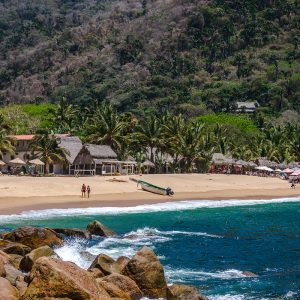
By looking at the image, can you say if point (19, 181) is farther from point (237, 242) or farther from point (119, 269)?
point (119, 269)

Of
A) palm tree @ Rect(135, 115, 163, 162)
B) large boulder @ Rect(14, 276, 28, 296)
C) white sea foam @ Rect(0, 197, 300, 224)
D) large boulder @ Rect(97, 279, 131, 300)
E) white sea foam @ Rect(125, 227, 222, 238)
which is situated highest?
palm tree @ Rect(135, 115, 163, 162)

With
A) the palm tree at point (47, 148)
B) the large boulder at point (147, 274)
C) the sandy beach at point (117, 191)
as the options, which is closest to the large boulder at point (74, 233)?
the sandy beach at point (117, 191)

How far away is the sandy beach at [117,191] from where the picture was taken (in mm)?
48406

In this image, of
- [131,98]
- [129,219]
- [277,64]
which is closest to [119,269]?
[129,219]

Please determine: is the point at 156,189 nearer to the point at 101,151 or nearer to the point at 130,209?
the point at 130,209

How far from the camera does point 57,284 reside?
15164 millimetres

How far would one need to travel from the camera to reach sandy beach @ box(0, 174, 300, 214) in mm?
48406

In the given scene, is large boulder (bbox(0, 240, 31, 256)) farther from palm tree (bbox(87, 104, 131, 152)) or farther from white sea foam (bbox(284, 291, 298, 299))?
palm tree (bbox(87, 104, 131, 152))

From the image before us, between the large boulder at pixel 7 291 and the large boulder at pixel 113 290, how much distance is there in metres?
2.65

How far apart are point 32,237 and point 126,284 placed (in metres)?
8.93

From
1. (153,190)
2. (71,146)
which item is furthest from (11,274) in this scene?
(71,146)

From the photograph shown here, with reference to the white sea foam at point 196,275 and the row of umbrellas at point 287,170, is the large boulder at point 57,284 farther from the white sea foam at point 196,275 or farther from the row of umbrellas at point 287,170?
the row of umbrellas at point 287,170

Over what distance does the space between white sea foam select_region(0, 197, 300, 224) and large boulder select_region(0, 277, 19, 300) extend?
22.4 meters

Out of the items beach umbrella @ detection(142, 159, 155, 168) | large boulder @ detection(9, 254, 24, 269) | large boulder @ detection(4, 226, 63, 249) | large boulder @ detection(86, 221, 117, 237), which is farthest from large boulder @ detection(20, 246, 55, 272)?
beach umbrella @ detection(142, 159, 155, 168)
